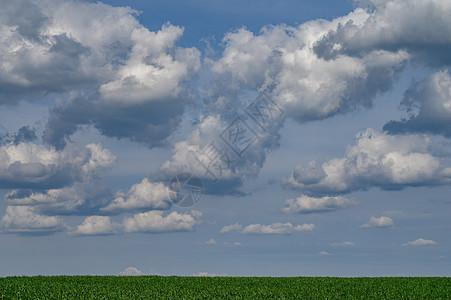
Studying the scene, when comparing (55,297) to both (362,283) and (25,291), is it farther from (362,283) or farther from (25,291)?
(362,283)

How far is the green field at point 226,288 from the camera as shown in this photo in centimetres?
3759

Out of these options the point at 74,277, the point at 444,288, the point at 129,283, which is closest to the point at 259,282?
the point at 129,283

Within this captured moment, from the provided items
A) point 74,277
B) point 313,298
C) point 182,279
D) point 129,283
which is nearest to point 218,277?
point 182,279

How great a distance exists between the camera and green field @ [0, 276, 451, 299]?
37594 mm

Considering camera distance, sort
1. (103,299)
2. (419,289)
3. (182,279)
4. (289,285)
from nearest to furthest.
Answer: (103,299) < (419,289) < (289,285) < (182,279)

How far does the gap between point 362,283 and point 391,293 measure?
8359 mm

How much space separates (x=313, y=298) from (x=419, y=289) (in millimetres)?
12312

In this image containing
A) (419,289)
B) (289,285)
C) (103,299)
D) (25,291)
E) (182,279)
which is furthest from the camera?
(182,279)

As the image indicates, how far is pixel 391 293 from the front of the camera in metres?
40.0

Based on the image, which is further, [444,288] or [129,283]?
[129,283]

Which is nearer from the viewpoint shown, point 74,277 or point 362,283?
point 362,283

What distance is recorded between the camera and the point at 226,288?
4294 cm

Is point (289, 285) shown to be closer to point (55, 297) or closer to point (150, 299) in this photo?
point (150, 299)

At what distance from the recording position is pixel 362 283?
1901 inches
